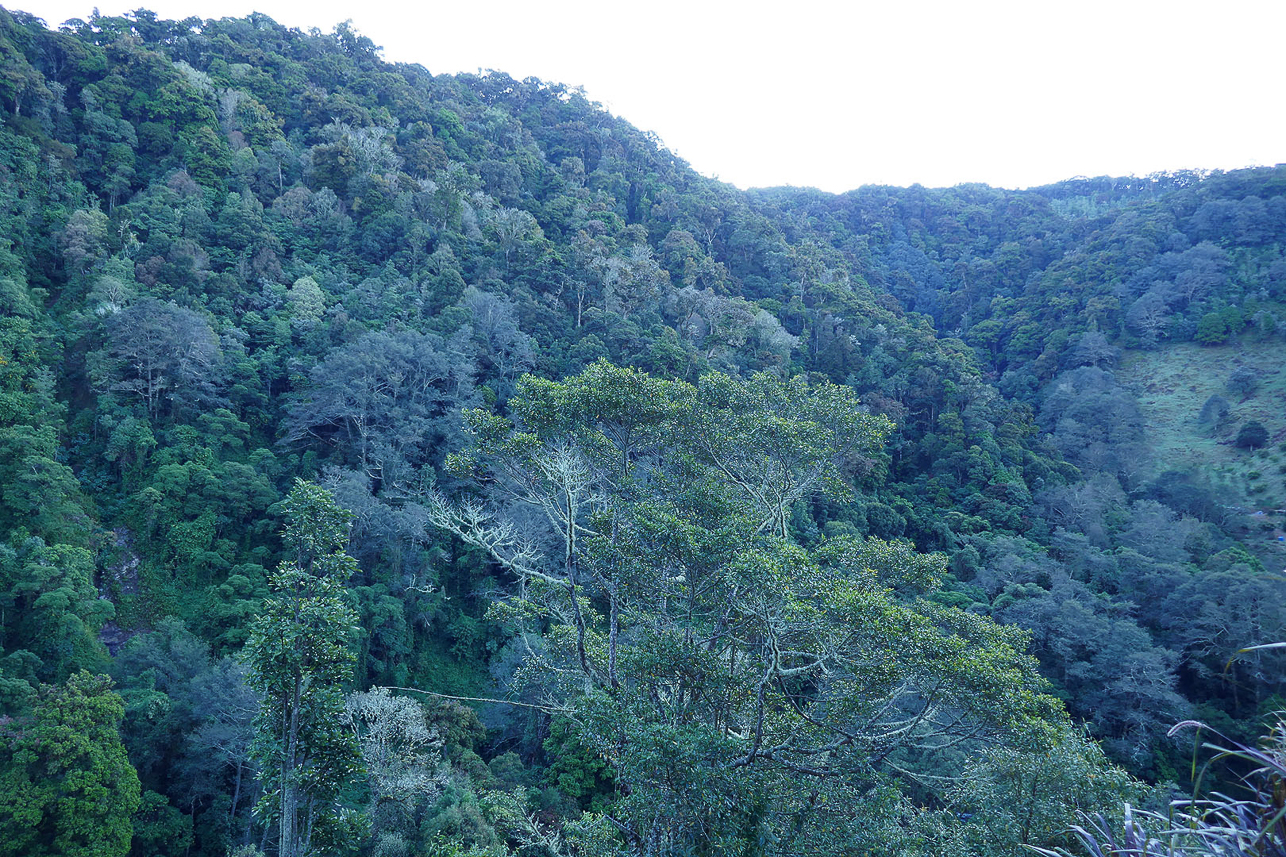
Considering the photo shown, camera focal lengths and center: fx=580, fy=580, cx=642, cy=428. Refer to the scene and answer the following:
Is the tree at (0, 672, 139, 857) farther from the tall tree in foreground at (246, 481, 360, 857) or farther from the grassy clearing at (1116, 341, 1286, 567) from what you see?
the grassy clearing at (1116, 341, 1286, 567)

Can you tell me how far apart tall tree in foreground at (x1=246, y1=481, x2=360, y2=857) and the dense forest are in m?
0.05

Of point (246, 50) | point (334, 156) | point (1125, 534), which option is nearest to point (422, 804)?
point (1125, 534)

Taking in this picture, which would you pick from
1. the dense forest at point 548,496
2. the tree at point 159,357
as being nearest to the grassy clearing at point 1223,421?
the dense forest at point 548,496

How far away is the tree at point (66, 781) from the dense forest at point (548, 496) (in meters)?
0.08

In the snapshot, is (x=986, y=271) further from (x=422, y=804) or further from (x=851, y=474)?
(x=422, y=804)

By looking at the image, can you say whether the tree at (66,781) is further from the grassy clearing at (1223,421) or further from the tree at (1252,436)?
the tree at (1252,436)

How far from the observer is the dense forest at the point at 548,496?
7.70m

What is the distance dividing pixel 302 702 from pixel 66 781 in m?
8.29

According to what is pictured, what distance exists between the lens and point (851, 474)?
27656mm

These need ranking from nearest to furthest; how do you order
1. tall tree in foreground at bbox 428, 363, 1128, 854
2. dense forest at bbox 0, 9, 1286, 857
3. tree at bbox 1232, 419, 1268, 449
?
tall tree in foreground at bbox 428, 363, 1128, 854, dense forest at bbox 0, 9, 1286, 857, tree at bbox 1232, 419, 1268, 449

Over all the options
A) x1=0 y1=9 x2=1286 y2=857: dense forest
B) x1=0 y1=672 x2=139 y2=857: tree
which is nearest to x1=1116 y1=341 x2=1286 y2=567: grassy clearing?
x1=0 y1=9 x2=1286 y2=857: dense forest

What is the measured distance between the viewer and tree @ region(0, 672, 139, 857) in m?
10.6

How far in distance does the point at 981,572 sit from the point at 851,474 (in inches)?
266

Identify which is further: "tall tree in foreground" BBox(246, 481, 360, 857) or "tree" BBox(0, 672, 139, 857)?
"tree" BBox(0, 672, 139, 857)
